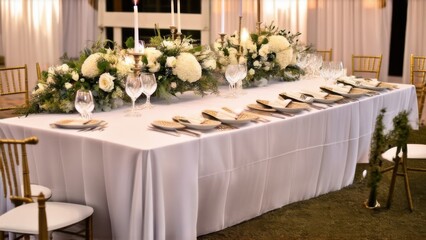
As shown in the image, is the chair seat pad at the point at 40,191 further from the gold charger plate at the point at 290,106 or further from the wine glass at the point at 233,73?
the wine glass at the point at 233,73

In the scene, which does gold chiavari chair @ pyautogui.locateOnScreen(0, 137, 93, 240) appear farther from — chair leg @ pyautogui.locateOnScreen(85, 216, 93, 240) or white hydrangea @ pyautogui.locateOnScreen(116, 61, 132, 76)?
white hydrangea @ pyautogui.locateOnScreen(116, 61, 132, 76)

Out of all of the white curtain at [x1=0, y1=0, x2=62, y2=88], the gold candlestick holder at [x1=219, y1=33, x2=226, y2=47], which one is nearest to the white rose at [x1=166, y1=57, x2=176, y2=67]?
the gold candlestick holder at [x1=219, y1=33, x2=226, y2=47]

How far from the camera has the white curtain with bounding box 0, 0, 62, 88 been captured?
9.22m

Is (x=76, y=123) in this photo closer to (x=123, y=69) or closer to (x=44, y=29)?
(x=123, y=69)

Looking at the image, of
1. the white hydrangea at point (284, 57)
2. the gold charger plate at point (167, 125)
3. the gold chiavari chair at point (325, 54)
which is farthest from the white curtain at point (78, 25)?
the gold charger plate at point (167, 125)

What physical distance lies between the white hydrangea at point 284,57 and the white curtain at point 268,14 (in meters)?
2.99

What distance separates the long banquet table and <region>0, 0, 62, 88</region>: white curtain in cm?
514

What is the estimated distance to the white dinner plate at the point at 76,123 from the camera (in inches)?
136

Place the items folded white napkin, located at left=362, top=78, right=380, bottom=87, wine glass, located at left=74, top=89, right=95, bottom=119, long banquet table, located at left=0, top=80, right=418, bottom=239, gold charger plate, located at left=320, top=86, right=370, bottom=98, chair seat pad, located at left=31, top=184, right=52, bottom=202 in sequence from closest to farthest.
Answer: long banquet table, located at left=0, top=80, right=418, bottom=239 → chair seat pad, located at left=31, top=184, right=52, bottom=202 → wine glass, located at left=74, top=89, right=95, bottom=119 → gold charger plate, located at left=320, top=86, right=370, bottom=98 → folded white napkin, located at left=362, top=78, right=380, bottom=87

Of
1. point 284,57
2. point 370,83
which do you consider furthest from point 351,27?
point 284,57

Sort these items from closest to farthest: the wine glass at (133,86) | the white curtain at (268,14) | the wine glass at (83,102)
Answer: the wine glass at (83,102) < the wine glass at (133,86) < the white curtain at (268,14)

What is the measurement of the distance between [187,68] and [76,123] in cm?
89

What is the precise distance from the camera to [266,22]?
8.39 meters

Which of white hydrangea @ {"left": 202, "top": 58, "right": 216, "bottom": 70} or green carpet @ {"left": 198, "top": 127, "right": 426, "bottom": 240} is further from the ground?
white hydrangea @ {"left": 202, "top": 58, "right": 216, "bottom": 70}
